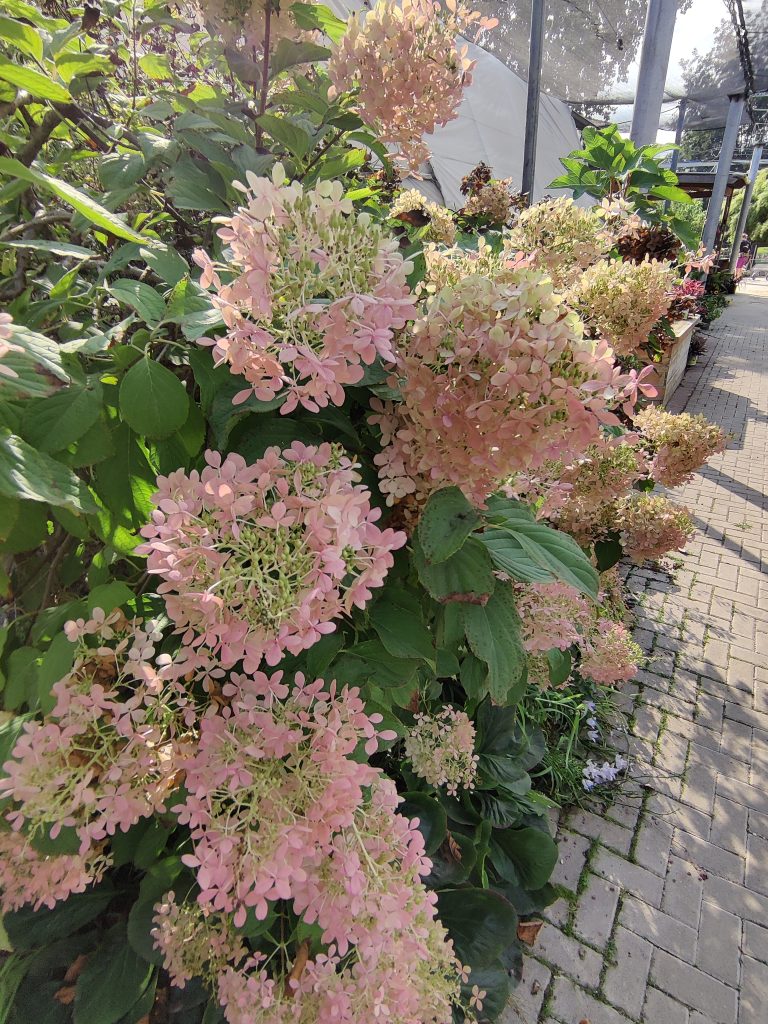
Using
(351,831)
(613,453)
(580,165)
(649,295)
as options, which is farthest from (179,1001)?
(580,165)

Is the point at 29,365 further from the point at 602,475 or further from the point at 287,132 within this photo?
the point at 602,475

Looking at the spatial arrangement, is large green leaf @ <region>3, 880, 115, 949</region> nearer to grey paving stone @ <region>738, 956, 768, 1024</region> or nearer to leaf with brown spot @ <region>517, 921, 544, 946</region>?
leaf with brown spot @ <region>517, 921, 544, 946</region>

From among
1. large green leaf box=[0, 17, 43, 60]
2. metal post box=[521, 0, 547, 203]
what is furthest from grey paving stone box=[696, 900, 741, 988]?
metal post box=[521, 0, 547, 203]

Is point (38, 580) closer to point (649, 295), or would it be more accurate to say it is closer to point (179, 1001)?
point (179, 1001)

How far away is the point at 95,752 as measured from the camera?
69cm

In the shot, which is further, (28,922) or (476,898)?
(476,898)

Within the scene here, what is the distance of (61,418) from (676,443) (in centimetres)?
266

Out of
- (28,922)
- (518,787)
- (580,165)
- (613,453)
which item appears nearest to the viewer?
(28,922)

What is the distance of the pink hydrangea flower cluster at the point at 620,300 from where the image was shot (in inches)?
58.1

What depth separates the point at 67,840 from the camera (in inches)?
32.4

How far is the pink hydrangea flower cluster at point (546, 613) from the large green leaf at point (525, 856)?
3.04ft

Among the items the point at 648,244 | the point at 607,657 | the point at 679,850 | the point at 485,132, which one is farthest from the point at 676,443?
the point at 485,132

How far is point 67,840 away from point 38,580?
0.46 metres

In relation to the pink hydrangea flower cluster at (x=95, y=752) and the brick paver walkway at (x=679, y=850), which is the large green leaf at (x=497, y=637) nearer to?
the pink hydrangea flower cluster at (x=95, y=752)
